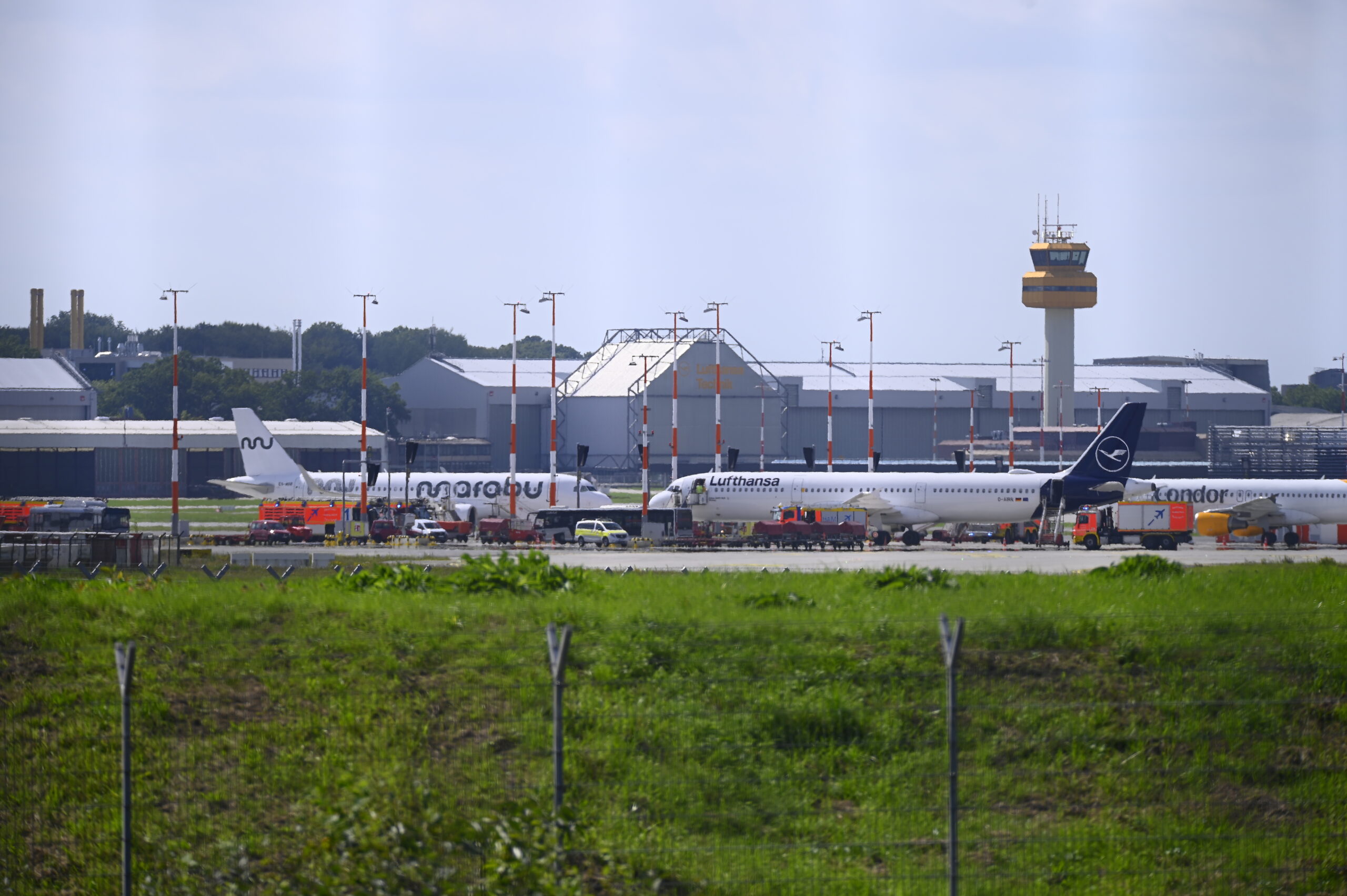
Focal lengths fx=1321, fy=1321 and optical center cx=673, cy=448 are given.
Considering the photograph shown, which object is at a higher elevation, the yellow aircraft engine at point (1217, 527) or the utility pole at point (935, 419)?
the utility pole at point (935, 419)

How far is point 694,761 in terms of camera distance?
14.4 metres

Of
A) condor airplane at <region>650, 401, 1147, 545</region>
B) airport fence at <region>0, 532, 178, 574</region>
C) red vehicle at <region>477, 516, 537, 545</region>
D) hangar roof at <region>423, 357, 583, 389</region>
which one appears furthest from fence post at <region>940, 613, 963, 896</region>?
hangar roof at <region>423, 357, 583, 389</region>

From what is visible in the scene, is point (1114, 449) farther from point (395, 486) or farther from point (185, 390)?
point (185, 390)

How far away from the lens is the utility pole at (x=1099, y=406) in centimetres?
13462

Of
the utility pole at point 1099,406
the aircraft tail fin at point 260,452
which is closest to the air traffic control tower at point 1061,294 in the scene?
the utility pole at point 1099,406

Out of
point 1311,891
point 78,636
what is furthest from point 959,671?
point 78,636

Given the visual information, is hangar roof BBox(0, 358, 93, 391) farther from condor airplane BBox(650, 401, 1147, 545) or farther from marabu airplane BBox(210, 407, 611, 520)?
condor airplane BBox(650, 401, 1147, 545)

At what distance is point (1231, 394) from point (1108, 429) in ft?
315

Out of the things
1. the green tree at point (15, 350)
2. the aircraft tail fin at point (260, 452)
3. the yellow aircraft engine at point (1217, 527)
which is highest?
the green tree at point (15, 350)

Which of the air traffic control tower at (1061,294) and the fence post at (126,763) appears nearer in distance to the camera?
the fence post at (126,763)

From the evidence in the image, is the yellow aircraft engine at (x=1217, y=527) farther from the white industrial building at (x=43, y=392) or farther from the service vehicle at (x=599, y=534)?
the white industrial building at (x=43, y=392)

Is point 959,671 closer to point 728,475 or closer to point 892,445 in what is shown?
point 728,475

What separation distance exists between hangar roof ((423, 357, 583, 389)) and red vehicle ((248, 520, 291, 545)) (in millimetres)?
73769

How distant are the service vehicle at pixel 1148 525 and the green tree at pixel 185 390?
Answer: 10355 centimetres
